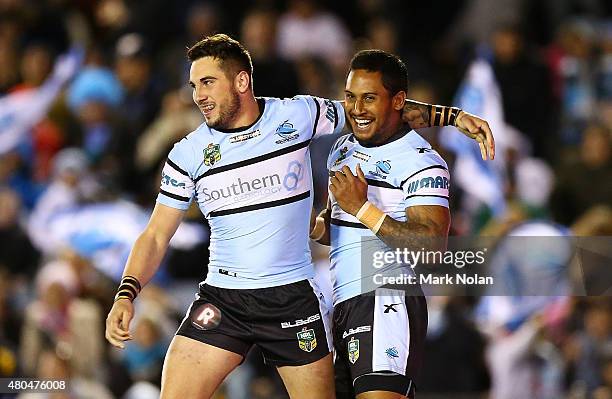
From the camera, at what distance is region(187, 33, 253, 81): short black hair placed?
8.38 metres

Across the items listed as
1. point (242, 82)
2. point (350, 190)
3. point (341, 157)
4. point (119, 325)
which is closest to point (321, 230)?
point (341, 157)

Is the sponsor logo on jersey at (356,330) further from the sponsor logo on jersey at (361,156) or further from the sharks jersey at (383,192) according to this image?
the sponsor logo on jersey at (361,156)

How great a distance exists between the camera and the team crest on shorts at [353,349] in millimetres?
8305

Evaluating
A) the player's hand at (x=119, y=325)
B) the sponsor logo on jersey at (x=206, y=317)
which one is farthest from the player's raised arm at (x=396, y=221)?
the player's hand at (x=119, y=325)

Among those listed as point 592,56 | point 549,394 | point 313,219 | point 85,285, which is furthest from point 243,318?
point 592,56

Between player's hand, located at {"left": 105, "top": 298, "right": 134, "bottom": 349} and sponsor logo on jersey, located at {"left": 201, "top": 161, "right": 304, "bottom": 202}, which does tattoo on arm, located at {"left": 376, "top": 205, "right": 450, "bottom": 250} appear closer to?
sponsor logo on jersey, located at {"left": 201, "top": 161, "right": 304, "bottom": 202}

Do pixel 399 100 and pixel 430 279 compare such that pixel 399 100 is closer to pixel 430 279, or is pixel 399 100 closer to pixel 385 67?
pixel 385 67

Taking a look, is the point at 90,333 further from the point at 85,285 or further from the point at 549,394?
the point at 549,394

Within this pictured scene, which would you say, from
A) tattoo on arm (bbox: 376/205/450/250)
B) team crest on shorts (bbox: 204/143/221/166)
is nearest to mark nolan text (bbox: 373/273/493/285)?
tattoo on arm (bbox: 376/205/450/250)

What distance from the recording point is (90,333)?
13438 mm

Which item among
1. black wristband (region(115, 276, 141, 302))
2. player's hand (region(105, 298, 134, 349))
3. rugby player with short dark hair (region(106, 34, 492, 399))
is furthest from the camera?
rugby player with short dark hair (region(106, 34, 492, 399))

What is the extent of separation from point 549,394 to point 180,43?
710 cm

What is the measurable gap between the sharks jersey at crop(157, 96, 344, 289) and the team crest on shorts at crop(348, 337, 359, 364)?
0.50m

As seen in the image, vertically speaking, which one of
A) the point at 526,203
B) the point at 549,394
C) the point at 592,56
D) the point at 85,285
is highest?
the point at 592,56
